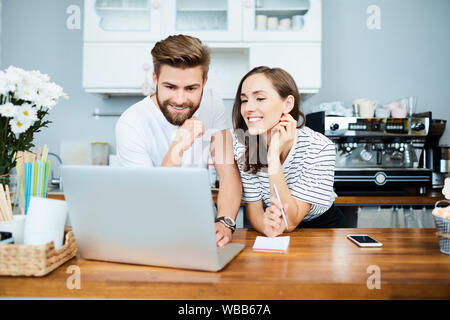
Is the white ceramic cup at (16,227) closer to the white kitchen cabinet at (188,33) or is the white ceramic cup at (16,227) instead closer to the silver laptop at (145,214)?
the silver laptop at (145,214)

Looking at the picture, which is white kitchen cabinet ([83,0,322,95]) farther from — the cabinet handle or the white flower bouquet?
the white flower bouquet

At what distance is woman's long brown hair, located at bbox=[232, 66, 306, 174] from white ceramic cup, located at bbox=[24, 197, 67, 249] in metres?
0.73

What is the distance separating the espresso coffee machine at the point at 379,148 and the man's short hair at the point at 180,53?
3.88 ft

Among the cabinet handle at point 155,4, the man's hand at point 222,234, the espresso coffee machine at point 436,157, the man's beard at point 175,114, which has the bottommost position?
the man's hand at point 222,234

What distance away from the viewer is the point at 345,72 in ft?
9.34

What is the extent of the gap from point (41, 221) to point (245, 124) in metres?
0.87

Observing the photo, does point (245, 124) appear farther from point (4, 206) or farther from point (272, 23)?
point (272, 23)

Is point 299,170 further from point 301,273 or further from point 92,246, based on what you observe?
point 92,246

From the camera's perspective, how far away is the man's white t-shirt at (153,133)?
4.81 ft

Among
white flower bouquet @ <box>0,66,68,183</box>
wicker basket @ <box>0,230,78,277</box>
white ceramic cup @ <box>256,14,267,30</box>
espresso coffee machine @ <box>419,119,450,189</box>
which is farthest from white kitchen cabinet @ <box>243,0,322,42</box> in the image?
wicker basket @ <box>0,230,78,277</box>

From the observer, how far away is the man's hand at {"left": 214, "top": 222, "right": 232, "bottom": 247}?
1.02 m

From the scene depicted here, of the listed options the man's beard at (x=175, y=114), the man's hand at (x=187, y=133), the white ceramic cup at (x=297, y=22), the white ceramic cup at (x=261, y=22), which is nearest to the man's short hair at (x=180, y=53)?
the man's beard at (x=175, y=114)

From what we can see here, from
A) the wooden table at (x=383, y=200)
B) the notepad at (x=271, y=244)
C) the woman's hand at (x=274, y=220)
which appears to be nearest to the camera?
the notepad at (x=271, y=244)

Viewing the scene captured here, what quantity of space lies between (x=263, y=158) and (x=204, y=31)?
1.39 metres
